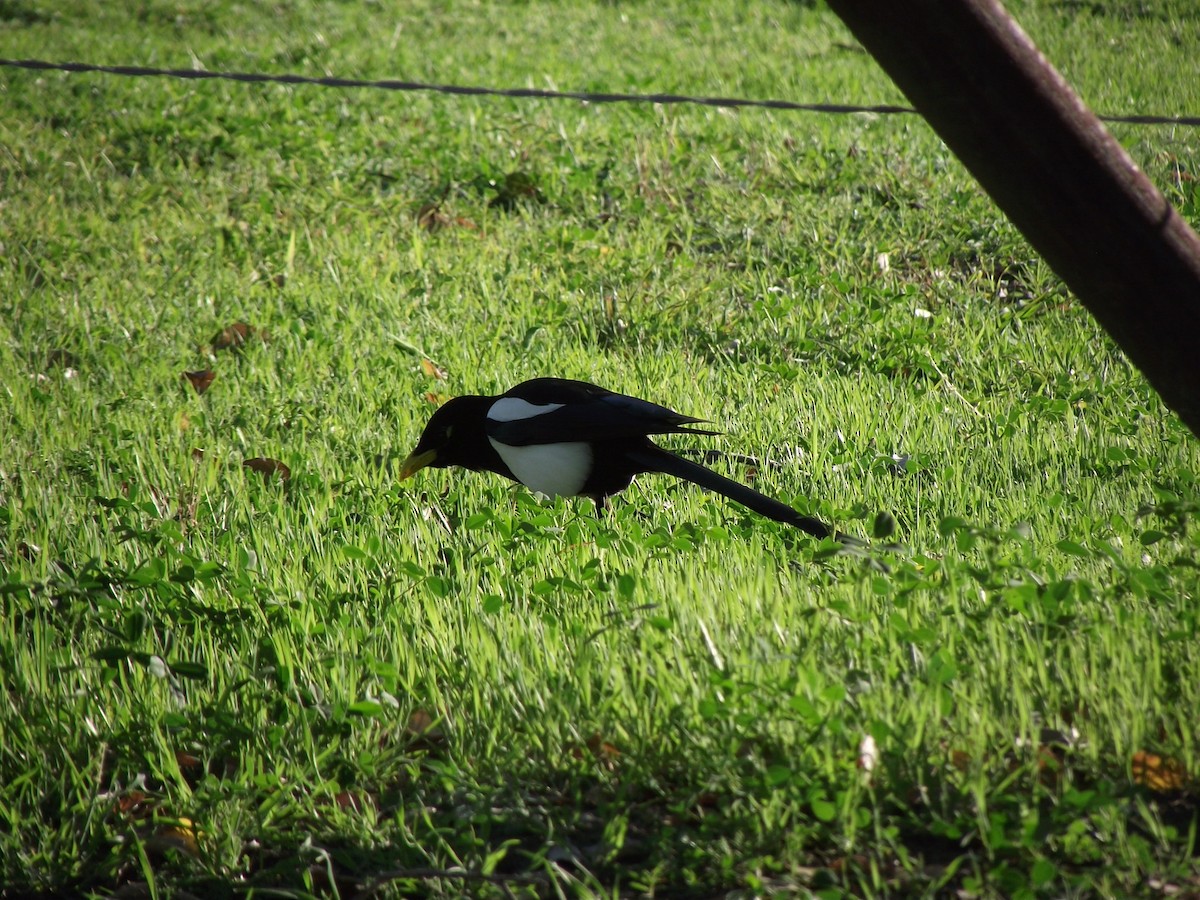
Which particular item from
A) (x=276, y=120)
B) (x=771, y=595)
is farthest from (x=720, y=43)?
(x=771, y=595)

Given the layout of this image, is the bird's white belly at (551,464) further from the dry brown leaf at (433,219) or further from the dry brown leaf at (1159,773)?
the dry brown leaf at (433,219)

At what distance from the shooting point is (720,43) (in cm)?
1042

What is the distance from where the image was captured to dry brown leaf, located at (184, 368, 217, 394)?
4.48 m

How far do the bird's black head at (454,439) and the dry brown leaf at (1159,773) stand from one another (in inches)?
87.9

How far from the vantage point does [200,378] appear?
178 inches

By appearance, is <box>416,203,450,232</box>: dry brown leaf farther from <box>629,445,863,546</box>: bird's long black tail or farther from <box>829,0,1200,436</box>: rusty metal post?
<box>829,0,1200,436</box>: rusty metal post

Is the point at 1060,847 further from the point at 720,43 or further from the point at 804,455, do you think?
the point at 720,43

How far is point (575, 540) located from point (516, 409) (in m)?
0.63

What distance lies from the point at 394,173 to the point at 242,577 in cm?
449

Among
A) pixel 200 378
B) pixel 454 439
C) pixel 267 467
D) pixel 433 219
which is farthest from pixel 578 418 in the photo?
pixel 433 219

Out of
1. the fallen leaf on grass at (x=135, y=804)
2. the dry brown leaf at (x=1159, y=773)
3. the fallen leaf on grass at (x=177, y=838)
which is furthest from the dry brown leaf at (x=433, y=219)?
the dry brown leaf at (x=1159, y=773)

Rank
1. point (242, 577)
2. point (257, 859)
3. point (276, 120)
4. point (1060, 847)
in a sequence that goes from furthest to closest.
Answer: point (276, 120)
point (242, 577)
point (257, 859)
point (1060, 847)

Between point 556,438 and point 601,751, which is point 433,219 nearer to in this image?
point 556,438

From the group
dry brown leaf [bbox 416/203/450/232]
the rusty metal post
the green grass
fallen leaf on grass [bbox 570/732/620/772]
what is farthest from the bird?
dry brown leaf [bbox 416/203/450/232]
